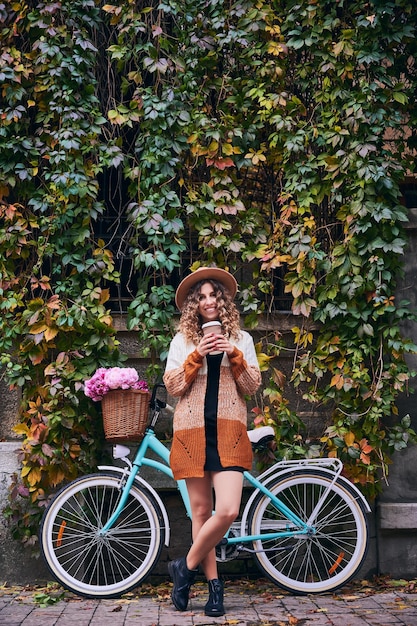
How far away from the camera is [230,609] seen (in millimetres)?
5312

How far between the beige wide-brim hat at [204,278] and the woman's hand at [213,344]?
0.54 metres

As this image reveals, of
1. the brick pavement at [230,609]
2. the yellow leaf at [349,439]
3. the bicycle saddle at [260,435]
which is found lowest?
the brick pavement at [230,609]

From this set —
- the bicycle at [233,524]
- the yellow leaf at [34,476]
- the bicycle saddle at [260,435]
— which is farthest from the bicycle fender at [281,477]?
the yellow leaf at [34,476]

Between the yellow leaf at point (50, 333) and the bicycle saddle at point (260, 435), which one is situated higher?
the yellow leaf at point (50, 333)

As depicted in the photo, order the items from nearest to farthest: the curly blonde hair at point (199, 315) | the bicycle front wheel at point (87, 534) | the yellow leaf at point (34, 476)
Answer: the curly blonde hair at point (199, 315)
the bicycle front wheel at point (87, 534)
the yellow leaf at point (34, 476)

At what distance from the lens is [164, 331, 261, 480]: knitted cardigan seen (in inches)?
202

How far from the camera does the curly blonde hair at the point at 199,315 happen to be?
17.5ft

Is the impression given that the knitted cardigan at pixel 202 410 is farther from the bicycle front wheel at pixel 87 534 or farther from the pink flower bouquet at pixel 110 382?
the bicycle front wheel at pixel 87 534

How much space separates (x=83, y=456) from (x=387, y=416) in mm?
2340

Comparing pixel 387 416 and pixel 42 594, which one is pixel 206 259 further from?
pixel 42 594

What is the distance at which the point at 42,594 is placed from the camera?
18.7 ft

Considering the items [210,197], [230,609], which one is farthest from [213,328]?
[230,609]

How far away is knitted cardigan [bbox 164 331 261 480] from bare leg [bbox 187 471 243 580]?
4.4 inches

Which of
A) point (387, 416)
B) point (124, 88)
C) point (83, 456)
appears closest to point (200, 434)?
point (83, 456)
